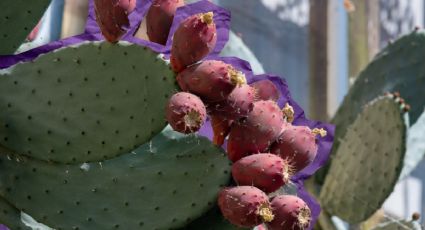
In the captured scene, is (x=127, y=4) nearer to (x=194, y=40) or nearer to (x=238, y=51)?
(x=194, y=40)

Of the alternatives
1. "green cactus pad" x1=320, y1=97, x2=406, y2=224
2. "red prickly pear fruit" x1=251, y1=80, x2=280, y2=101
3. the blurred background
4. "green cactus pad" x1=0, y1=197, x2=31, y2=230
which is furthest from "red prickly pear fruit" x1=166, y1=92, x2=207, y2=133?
"green cactus pad" x1=320, y1=97, x2=406, y2=224

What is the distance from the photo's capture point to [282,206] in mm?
1319

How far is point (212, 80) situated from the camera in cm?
130

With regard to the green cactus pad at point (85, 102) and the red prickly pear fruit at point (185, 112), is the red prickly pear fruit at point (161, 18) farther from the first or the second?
the red prickly pear fruit at point (185, 112)

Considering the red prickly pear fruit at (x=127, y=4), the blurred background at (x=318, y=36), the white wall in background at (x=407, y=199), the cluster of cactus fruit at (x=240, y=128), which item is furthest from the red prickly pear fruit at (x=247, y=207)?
the white wall in background at (x=407, y=199)

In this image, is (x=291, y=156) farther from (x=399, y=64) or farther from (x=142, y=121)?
(x=399, y=64)

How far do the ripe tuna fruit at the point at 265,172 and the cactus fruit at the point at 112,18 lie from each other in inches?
11.1

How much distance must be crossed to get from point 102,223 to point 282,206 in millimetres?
305

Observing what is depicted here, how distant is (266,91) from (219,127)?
0.13 m

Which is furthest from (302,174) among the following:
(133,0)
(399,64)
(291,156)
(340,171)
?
(399,64)

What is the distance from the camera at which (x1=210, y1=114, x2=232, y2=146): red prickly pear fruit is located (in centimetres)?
139

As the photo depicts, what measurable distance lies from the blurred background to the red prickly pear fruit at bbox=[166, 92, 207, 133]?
1.21 m

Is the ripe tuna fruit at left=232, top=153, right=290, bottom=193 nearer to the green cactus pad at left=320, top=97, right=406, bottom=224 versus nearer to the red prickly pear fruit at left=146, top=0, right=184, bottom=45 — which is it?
the red prickly pear fruit at left=146, top=0, right=184, bottom=45

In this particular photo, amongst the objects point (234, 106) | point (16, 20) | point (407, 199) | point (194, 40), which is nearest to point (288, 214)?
point (234, 106)
